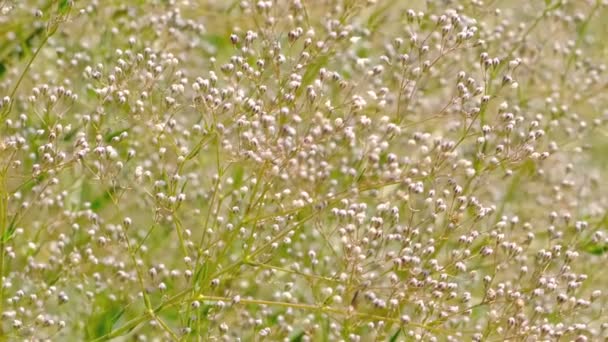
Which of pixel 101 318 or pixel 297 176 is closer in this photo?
pixel 297 176

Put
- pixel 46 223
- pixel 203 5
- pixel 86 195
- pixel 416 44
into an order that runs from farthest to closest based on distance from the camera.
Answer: pixel 203 5, pixel 86 195, pixel 46 223, pixel 416 44

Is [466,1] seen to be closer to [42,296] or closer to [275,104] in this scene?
[275,104]

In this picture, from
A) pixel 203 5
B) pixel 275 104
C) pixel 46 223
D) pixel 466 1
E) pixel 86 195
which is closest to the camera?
pixel 275 104

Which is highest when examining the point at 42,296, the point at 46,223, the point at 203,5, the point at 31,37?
the point at 203,5

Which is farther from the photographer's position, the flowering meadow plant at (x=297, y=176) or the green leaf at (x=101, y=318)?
the green leaf at (x=101, y=318)

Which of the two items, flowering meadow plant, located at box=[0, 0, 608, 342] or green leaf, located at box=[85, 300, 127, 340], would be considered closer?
flowering meadow plant, located at box=[0, 0, 608, 342]

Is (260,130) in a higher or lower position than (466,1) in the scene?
lower

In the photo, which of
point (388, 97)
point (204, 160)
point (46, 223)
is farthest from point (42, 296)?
point (388, 97)

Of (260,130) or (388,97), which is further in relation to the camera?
(388,97)
